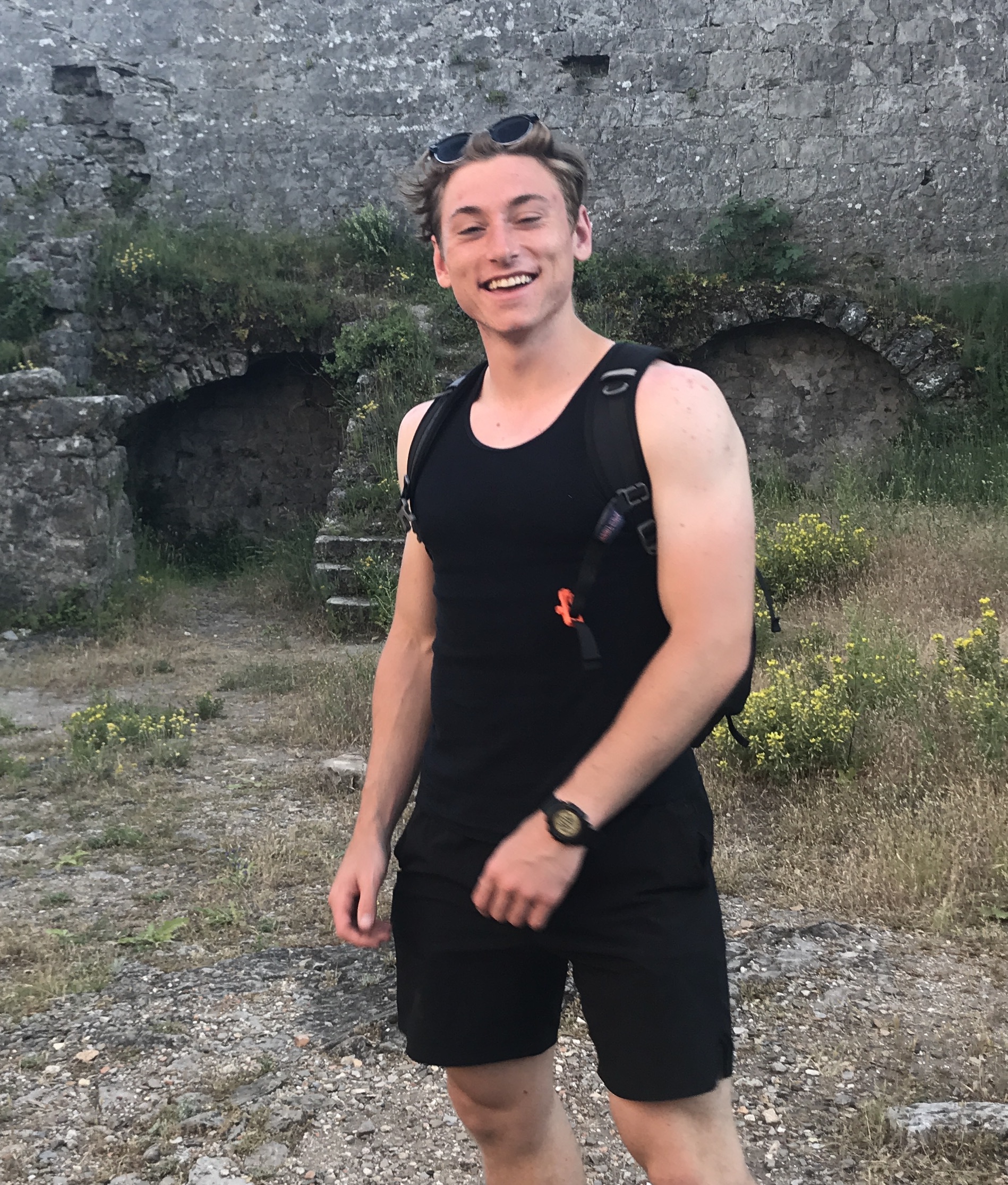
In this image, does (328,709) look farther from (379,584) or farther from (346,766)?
(379,584)

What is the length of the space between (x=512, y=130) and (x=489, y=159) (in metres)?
0.05

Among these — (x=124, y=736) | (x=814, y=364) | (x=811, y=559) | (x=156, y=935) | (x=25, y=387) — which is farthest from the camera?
(x=814, y=364)

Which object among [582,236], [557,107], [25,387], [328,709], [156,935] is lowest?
[156,935]

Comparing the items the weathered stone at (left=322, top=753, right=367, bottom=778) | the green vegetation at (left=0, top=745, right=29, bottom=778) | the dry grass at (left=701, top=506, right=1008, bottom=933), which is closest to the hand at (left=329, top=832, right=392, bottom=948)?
the dry grass at (left=701, top=506, right=1008, bottom=933)

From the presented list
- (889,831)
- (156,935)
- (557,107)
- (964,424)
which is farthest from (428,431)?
(557,107)

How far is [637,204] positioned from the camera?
10.5 metres

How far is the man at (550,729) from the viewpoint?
1.33m

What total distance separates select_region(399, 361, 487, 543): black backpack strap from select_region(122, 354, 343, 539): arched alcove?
8.89 m

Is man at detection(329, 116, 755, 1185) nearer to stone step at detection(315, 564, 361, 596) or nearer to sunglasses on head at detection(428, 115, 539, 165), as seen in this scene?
sunglasses on head at detection(428, 115, 539, 165)

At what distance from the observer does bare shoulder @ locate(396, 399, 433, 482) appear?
1.68 m

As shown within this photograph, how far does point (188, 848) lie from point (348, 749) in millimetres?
1128

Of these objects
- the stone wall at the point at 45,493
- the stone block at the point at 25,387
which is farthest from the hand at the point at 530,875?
the stone block at the point at 25,387

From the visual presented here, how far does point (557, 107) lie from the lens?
10.5 metres

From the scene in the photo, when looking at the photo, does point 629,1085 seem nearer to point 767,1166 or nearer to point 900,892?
point 767,1166
